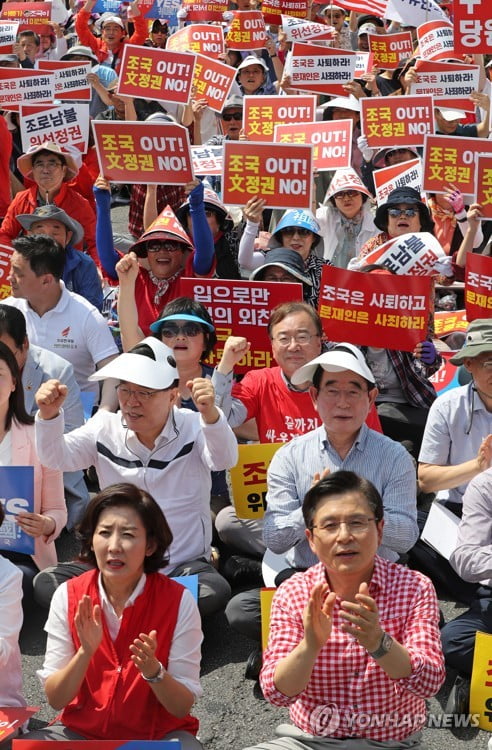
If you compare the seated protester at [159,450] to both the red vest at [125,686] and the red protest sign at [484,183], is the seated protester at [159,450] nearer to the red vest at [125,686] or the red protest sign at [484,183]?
the red vest at [125,686]

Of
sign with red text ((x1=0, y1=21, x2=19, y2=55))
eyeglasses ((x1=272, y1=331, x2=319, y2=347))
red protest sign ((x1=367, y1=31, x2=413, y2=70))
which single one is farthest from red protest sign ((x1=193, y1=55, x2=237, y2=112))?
eyeglasses ((x1=272, y1=331, x2=319, y2=347))

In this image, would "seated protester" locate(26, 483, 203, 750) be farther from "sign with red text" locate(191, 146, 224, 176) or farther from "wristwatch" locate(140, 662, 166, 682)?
"sign with red text" locate(191, 146, 224, 176)

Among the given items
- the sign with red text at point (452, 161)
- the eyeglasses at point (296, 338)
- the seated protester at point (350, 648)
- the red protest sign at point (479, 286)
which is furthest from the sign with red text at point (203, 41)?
the seated protester at point (350, 648)

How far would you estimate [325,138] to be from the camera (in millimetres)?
9461

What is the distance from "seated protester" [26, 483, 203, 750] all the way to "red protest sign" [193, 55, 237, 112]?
7.25 metres

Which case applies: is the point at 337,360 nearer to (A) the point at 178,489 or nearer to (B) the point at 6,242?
(A) the point at 178,489

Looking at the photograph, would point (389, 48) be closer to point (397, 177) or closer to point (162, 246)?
point (397, 177)

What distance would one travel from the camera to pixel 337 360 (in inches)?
183

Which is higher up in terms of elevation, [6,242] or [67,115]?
[67,115]

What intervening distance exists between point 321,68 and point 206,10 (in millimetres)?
3546

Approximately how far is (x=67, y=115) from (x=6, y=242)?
1883 mm

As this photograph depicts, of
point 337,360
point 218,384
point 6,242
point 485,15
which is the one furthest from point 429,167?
point 337,360

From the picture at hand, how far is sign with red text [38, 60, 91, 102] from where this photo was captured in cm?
1121

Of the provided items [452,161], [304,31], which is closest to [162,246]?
[452,161]
